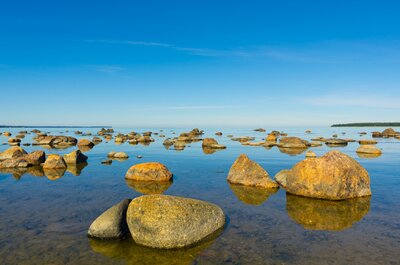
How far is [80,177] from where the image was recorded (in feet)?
65.3

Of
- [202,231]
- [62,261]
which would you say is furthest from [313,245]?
[62,261]

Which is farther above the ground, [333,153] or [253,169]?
[333,153]

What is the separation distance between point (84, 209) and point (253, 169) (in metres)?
9.58

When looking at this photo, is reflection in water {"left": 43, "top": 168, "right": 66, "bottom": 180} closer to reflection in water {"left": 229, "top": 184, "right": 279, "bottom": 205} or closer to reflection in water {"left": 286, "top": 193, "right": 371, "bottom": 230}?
reflection in water {"left": 229, "top": 184, "right": 279, "bottom": 205}

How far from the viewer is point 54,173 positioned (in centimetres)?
2138

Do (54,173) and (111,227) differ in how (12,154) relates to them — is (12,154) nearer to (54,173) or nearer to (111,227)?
(54,173)

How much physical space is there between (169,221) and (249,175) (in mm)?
9171

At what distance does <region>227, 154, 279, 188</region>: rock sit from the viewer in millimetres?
16703

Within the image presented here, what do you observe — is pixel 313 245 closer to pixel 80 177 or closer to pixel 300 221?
pixel 300 221

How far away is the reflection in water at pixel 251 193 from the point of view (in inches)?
549

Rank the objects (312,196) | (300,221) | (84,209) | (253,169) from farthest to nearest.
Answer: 1. (253,169)
2. (312,196)
3. (84,209)
4. (300,221)

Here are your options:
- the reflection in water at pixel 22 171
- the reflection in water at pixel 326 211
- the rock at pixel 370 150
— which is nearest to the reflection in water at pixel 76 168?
the reflection in water at pixel 22 171

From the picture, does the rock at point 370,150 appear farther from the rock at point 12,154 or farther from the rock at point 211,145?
the rock at point 12,154

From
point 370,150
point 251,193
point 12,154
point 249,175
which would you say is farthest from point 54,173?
point 370,150
